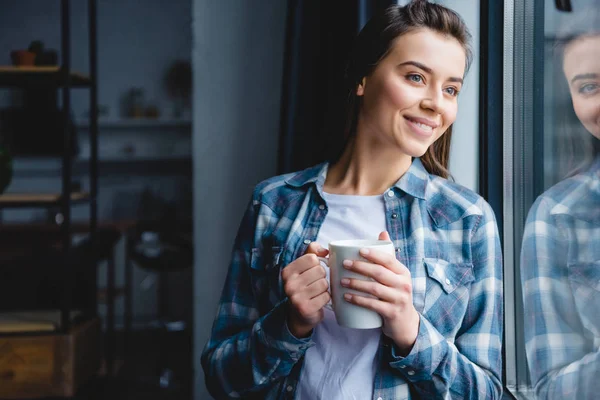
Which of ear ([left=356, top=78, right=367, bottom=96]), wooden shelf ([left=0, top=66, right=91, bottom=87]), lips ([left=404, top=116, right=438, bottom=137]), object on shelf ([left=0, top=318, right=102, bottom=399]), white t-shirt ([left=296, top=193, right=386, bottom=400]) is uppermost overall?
wooden shelf ([left=0, top=66, right=91, bottom=87])

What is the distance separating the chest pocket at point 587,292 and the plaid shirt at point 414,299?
0.34 ft

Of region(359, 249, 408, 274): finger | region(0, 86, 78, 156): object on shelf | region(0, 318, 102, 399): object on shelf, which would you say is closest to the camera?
region(359, 249, 408, 274): finger

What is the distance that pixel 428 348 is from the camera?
2.64 ft

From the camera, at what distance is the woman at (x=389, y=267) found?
81cm

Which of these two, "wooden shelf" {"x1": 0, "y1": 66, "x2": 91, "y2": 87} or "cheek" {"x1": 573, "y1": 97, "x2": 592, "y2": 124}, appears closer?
"cheek" {"x1": 573, "y1": 97, "x2": 592, "y2": 124}

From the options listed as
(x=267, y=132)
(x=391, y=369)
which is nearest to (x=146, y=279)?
(x=267, y=132)

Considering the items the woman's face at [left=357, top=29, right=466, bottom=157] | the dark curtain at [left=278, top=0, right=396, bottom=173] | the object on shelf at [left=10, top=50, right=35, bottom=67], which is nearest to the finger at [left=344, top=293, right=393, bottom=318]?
the woman's face at [left=357, top=29, right=466, bottom=157]

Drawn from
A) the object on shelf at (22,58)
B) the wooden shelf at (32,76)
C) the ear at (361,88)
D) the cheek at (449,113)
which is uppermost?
the object on shelf at (22,58)

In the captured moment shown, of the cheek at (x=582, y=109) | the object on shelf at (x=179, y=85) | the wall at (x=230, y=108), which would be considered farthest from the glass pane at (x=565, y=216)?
the object on shelf at (x=179, y=85)

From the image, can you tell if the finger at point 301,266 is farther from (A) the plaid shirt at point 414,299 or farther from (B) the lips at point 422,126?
(B) the lips at point 422,126

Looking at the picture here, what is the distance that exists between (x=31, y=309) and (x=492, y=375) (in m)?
2.48

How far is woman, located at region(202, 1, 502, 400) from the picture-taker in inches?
32.0

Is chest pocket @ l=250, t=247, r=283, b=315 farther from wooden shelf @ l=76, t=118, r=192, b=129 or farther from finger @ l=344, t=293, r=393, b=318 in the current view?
wooden shelf @ l=76, t=118, r=192, b=129

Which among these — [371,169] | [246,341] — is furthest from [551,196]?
[246,341]
